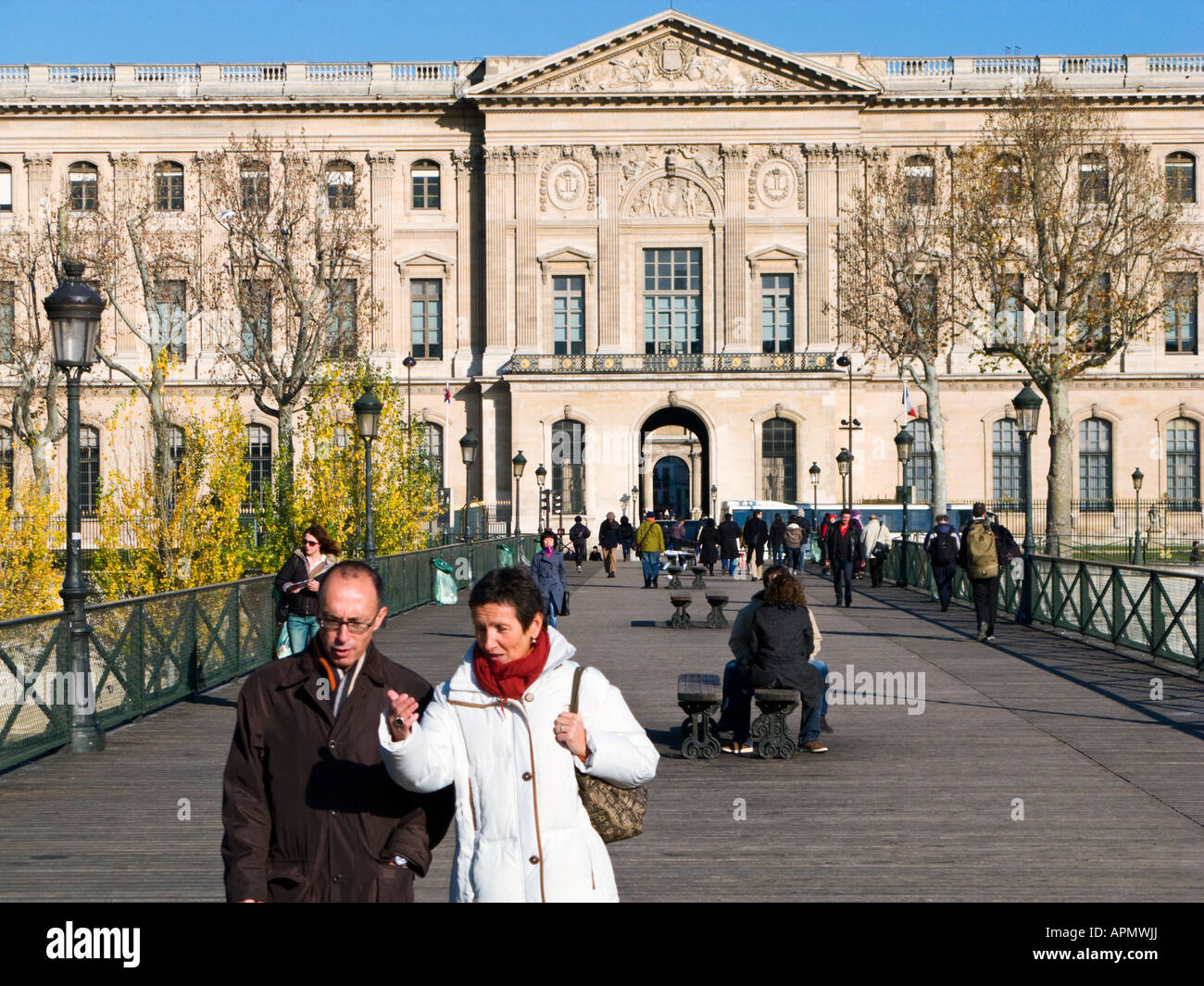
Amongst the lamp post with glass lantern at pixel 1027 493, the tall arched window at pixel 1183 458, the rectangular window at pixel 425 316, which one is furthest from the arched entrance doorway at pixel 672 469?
the lamp post with glass lantern at pixel 1027 493

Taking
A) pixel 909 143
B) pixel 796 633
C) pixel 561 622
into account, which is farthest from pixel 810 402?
pixel 796 633

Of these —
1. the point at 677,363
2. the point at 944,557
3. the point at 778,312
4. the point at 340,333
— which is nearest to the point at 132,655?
the point at 944,557

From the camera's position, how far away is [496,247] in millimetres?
59250

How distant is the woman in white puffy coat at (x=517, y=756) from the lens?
14.5 feet

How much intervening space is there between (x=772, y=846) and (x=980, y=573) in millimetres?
12570

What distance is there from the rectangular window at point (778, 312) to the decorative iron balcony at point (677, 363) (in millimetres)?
1169

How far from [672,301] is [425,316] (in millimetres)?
9924

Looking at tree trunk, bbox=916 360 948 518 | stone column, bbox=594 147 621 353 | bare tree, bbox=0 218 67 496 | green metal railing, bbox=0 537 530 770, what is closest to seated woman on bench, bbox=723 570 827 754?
green metal railing, bbox=0 537 530 770

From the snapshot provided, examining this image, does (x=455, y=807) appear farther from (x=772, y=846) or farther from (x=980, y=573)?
(x=980, y=573)

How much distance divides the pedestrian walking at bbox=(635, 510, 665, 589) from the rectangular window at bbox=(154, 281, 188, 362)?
12410 mm

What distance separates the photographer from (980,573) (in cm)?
2080

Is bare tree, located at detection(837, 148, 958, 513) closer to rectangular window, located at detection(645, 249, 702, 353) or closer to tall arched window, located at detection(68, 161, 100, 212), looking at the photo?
rectangular window, located at detection(645, 249, 702, 353)

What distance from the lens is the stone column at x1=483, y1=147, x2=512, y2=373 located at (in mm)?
59188

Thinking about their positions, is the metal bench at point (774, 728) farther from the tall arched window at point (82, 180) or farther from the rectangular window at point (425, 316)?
the tall arched window at point (82, 180)
